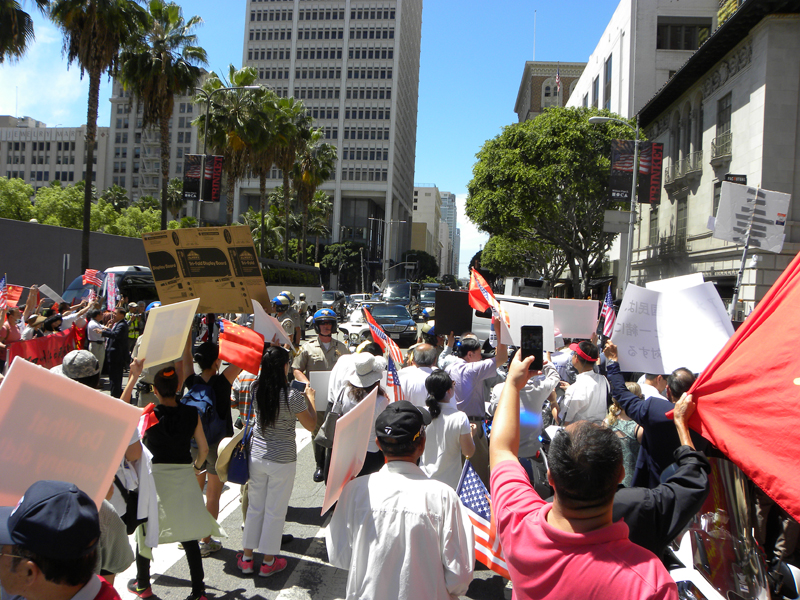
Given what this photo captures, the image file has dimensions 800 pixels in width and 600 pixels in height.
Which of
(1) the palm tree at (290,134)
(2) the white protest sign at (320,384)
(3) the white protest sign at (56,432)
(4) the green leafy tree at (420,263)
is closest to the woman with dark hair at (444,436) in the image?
(2) the white protest sign at (320,384)

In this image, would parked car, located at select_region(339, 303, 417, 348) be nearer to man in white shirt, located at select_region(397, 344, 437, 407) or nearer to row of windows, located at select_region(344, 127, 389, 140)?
man in white shirt, located at select_region(397, 344, 437, 407)

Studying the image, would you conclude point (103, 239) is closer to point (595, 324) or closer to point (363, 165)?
point (595, 324)

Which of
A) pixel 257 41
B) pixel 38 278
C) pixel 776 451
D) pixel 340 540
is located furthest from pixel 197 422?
pixel 257 41

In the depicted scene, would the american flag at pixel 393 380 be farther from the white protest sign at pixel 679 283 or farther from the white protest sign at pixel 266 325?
the white protest sign at pixel 679 283

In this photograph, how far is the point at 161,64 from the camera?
76.6 ft

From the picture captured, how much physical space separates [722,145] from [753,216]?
1784 centimetres

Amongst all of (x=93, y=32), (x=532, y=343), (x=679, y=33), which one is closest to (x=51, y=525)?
(x=532, y=343)

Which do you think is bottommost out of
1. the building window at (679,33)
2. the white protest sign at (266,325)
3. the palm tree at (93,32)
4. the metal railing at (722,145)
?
the white protest sign at (266,325)

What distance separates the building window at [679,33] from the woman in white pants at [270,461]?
1491 inches

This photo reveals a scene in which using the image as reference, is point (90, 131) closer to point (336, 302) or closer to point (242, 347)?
point (336, 302)

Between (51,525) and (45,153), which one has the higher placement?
(45,153)

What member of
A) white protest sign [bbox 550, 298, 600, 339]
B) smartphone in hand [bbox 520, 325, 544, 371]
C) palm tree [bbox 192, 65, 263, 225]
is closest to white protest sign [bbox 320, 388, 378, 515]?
smartphone in hand [bbox 520, 325, 544, 371]

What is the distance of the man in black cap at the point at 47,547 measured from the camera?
1.74 m

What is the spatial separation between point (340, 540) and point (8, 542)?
4.31 feet
